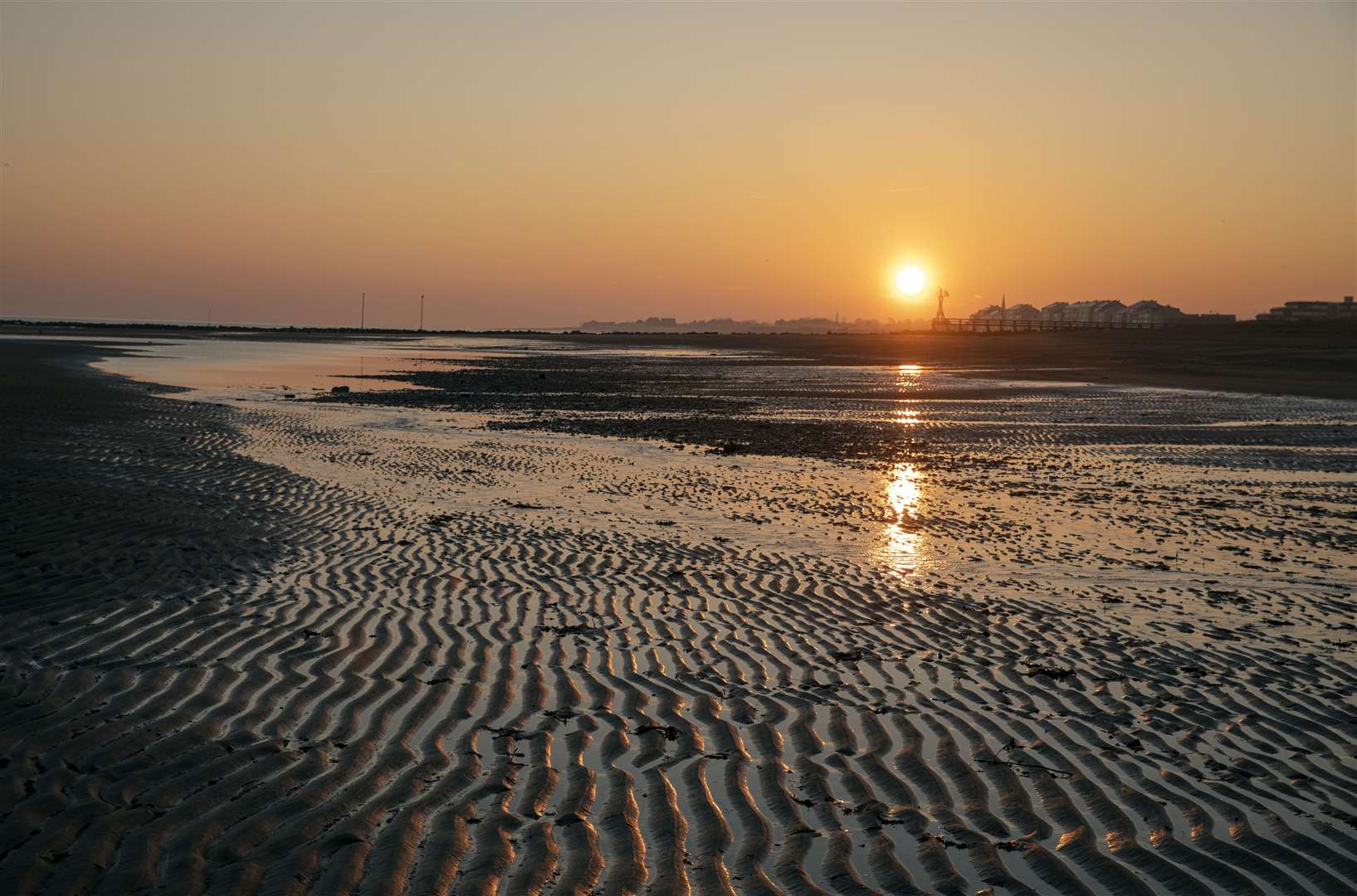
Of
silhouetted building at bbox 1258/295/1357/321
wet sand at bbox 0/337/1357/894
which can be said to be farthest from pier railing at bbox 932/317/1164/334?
wet sand at bbox 0/337/1357/894

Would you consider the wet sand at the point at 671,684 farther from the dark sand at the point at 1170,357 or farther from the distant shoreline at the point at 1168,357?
the dark sand at the point at 1170,357

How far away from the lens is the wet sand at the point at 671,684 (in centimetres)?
535

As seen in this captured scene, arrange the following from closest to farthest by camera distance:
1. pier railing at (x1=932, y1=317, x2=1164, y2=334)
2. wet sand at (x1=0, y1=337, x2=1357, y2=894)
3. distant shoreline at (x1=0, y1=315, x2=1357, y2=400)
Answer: wet sand at (x1=0, y1=337, x2=1357, y2=894)
distant shoreline at (x1=0, y1=315, x2=1357, y2=400)
pier railing at (x1=932, y1=317, x2=1164, y2=334)

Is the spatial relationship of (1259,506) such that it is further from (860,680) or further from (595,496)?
(860,680)

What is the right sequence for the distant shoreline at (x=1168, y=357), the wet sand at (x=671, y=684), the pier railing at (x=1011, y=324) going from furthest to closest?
the pier railing at (x=1011, y=324) → the distant shoreline at (x=1168, y=357) → the wet sand at (x=671, y=684)

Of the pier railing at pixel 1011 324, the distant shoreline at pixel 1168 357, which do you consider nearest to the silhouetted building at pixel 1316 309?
the pier railing at pixel 1011 324

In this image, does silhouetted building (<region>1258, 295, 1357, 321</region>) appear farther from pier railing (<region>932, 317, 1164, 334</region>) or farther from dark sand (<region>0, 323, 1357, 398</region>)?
dark sand (<region>0, 323, 1357, 398</region>)

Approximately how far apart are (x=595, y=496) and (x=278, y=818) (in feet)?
38.8

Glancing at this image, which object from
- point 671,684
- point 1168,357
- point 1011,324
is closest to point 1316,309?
point 1011,324

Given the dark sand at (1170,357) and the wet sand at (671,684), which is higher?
the dark sand at (1170,357)

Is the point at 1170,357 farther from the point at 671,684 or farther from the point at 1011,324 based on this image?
the point at 1011,324

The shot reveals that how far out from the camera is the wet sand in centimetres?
535

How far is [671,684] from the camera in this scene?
8.09m

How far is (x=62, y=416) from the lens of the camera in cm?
2631
